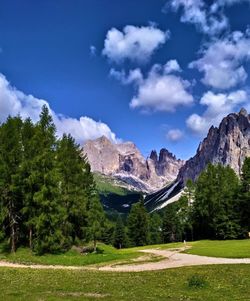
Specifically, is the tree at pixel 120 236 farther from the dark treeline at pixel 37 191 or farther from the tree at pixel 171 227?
the dark treeline at pixel 37 191

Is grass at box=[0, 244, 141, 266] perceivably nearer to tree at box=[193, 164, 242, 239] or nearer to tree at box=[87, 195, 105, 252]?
tree at box=[87, 195, 105, 252]

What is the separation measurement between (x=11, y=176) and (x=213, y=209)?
66029 mm

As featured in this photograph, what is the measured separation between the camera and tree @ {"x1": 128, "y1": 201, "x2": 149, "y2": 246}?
136 m

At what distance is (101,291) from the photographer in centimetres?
2403

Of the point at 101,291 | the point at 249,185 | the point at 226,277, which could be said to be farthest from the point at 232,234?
the point at 101,291

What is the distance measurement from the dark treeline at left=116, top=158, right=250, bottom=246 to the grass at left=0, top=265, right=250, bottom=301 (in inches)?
2944

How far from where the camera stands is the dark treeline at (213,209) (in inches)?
4117

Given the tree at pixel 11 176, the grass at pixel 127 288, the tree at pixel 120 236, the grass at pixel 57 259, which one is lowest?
the grass at pixel 127 288

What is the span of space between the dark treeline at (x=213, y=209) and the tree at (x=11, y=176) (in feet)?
197

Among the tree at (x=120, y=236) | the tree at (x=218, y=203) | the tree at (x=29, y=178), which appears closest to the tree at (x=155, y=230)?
the tree at (x=120, y=236)

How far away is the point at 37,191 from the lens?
57375mm

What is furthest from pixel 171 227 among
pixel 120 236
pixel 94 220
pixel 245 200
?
pixel 94 220

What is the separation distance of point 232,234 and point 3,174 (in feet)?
212

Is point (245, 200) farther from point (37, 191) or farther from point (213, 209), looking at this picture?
point (37, 191)
